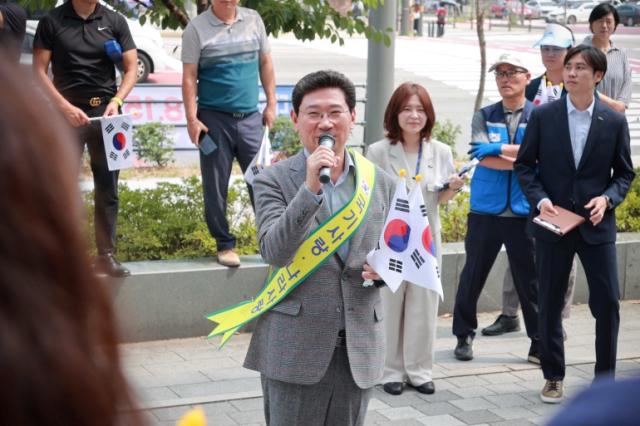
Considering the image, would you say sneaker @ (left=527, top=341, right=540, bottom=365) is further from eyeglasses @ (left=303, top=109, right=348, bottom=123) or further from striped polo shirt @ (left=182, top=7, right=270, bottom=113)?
eyeglasses @ (left=303, top=109, right=348, bottom=123)

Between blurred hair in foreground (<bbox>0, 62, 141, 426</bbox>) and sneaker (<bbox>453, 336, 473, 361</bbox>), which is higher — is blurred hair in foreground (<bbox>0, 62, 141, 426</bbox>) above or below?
above

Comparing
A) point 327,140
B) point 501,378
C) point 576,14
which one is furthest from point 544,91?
point 576,14

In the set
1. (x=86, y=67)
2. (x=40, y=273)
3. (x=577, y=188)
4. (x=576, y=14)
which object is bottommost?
(x=576, y=14)

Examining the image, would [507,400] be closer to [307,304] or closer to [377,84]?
[307,304]

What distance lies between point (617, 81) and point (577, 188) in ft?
9.78

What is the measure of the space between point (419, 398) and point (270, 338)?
2.50m

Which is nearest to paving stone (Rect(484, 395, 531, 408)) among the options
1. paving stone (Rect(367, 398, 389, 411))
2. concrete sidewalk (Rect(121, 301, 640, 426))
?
concrete sidewalk (Rect(121, 301, 640, 426))

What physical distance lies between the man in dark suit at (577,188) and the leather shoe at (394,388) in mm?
871

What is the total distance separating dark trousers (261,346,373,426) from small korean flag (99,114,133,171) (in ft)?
12.7

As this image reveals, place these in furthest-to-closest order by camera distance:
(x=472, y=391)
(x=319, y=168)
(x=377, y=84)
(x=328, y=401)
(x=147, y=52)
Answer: (x=147, y=52) < (x=377, y=84) < (x=472, y=391) < (x=328, y=401) < (x=319, y=168)

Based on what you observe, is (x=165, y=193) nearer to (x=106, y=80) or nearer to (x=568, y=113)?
(x=106, y=80)

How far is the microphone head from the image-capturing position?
4445mm

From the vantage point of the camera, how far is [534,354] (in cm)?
746

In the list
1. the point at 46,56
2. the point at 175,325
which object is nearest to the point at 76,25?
the point at 46,56
